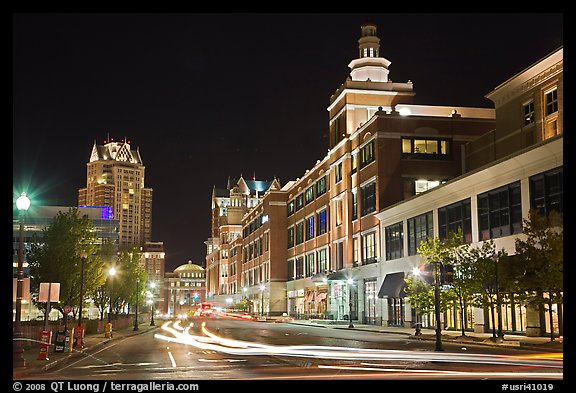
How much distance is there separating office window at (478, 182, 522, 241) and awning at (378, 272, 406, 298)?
485 inches

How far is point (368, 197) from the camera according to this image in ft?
237

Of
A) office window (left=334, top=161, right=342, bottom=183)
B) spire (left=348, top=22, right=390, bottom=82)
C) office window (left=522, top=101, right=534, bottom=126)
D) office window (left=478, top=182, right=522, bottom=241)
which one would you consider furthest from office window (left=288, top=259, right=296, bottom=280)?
office window (left=478, top=182, right=522, bottom=241)

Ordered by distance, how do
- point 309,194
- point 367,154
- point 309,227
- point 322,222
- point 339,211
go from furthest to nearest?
point 309,227
point 309,194
point 322,222
point 339,211
point 367,154

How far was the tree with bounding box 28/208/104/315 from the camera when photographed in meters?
47.5

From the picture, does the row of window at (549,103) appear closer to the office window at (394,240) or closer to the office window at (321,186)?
the office window at (394,240)

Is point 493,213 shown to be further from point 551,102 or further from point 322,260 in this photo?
point 322,260

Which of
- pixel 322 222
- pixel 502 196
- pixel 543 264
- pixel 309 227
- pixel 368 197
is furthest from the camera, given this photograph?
pixel 309 227

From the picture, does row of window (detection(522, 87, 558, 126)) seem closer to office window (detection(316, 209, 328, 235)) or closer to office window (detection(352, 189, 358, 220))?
office window (detection(352, 189, 358, 220))

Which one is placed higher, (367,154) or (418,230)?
(367,154)

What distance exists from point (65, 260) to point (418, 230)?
96.8 feet

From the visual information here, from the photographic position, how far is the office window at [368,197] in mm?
70375

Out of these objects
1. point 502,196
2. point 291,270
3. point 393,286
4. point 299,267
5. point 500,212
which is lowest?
point 393,286

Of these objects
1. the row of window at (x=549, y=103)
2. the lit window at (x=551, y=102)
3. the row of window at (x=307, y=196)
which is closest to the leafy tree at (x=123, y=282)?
the row of window at (x=307, y=196)

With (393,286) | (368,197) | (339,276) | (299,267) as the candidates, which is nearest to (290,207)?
(299,267)
